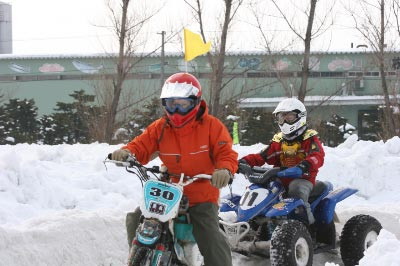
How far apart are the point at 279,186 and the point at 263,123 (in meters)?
20.4

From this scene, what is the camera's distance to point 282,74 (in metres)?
20.5

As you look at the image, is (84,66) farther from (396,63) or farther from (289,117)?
(289,117)

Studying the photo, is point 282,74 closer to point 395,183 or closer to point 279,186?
point 395,183

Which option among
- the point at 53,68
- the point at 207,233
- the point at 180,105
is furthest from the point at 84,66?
the point at 207,233

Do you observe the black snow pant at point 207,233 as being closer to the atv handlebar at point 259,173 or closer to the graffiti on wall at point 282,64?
the atv handlebar at point 259,173

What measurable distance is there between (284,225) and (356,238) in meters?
1.11

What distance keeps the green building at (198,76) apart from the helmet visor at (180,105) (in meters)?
18.3

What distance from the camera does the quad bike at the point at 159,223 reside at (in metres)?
4.06

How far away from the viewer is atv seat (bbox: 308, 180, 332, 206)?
21.5 feet

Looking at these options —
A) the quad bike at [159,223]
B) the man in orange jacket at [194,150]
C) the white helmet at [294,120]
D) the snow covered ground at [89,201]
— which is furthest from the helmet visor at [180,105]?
the white helmet at [294,120]

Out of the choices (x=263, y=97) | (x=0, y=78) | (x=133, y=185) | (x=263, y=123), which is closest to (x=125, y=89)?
(x=263, y=123)

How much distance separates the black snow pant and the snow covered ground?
2.72 ft

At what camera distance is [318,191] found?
6590 millimetres

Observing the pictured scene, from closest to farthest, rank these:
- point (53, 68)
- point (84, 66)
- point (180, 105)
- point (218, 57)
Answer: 1. point (180, 105)
2. point (218, 57)
3. point (84, 66)
4. point (53, 68)
